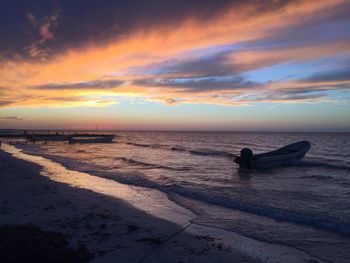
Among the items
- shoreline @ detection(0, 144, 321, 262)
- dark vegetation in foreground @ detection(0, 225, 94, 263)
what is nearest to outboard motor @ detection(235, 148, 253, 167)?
shoreline @ detection(0, 144, 321, 262)

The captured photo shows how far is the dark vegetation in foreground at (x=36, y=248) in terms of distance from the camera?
5.85 meters

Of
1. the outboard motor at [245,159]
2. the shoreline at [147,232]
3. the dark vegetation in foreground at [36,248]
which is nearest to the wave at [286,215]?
the shoreline at [147,232]

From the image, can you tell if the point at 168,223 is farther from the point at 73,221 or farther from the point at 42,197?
the point at 42,197

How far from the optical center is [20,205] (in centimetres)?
1045

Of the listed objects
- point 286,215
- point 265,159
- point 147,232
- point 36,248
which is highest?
point 36,248

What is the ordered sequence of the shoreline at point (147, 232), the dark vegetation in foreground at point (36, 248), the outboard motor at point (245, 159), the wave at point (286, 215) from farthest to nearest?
the outboard motor at point (245, 159)
the wave at point (286, 215)
the shoreline at point (147, 232)
the dark vegetation in foreground at point (36, 248)

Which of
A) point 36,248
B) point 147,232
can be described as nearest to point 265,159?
point 147,232

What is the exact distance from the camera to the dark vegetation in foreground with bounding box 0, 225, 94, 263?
5852 mm

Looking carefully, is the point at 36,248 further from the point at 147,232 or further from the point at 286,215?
the point at 286,215

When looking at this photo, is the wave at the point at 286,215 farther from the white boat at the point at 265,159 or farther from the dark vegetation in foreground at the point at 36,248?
the white boat at the point at 265,159

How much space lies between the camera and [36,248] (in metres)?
6.22

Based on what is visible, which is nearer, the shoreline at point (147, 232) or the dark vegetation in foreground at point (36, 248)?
the dark vegetation in foreground at point (36, 248)

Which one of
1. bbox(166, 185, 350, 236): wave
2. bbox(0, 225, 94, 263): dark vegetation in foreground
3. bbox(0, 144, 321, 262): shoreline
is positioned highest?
bbox(0, 225, 94, 263): dark vegetation in foreground

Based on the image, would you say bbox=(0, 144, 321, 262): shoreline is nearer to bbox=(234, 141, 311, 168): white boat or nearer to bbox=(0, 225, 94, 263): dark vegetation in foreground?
bbox=(0, 225, 94, 263): dark vegetation in foreground
